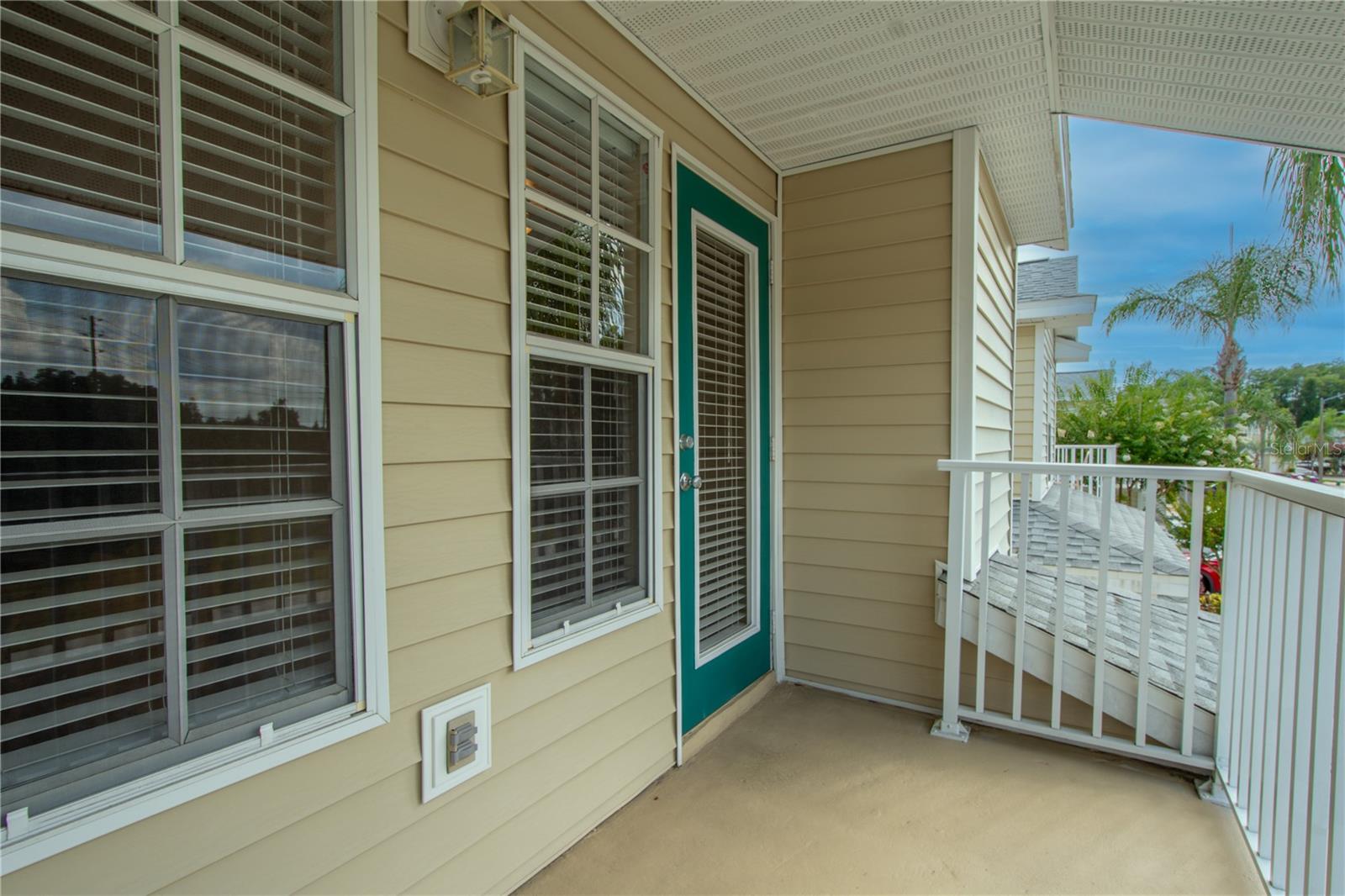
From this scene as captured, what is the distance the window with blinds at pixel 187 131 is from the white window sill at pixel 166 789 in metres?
0.84

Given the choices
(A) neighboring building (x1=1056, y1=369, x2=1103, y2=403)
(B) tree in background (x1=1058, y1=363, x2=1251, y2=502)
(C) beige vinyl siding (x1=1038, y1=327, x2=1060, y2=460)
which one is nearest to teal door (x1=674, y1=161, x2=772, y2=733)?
(C) beige vinyl siding (x1=1038, y1=327, x2=1060, y2=460)

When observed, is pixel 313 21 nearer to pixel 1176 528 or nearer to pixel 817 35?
pixel 817 35

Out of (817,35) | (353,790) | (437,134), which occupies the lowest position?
(353,790)

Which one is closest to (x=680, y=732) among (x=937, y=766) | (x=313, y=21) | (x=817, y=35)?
(x=937, y=766)

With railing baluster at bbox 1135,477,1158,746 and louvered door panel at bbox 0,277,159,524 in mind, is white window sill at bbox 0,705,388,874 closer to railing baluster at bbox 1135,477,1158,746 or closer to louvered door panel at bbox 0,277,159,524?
louvered door panel at bbox 0,277,159,524

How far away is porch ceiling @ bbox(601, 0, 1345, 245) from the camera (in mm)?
2014

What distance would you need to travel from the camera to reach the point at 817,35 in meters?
2.15

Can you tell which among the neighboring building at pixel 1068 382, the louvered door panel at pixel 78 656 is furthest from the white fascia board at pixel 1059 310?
the louvered door panel at pixel 78 656

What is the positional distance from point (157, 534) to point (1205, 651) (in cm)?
355

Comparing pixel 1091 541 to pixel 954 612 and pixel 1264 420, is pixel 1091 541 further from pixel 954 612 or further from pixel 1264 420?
pixel 1264 420

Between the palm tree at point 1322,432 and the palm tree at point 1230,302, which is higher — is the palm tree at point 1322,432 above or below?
below

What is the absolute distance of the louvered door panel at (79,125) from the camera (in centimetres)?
90

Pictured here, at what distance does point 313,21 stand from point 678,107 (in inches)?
54.8

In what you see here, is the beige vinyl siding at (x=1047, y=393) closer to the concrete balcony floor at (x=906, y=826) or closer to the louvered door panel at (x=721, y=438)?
the louvered door panel at (x=721, y=438)
